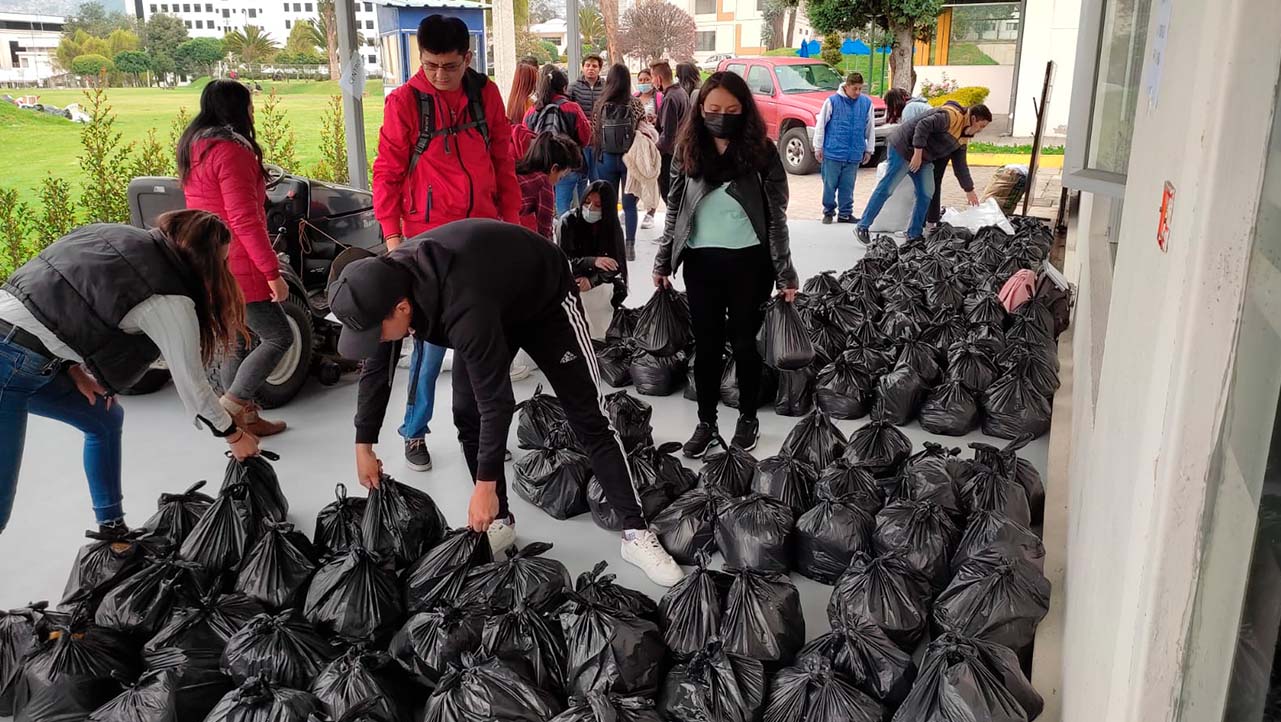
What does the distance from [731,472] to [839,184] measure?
6.53 metres

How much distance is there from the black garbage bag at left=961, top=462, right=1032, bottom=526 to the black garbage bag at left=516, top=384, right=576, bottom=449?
5.51 ft

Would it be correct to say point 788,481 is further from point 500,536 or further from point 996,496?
point 500,536

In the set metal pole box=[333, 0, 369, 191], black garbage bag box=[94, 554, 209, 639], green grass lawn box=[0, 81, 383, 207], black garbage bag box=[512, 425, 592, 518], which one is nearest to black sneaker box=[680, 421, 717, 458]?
black garbage bag box=[512, 425, 592, 518]

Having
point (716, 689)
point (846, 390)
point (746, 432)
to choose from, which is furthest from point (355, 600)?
point (846, 390)

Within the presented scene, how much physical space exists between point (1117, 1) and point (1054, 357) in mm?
1684

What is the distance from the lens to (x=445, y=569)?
2.80 metres

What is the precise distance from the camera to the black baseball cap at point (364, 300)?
7.39 ft

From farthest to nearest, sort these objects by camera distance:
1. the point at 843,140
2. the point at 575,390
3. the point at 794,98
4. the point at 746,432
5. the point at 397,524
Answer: the point at 794,98 < the point at 843,140 < the point at 746,432 < the point at 397,524 < the point at 575,390

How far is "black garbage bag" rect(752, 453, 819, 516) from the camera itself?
3385mm

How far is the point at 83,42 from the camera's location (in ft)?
21.1

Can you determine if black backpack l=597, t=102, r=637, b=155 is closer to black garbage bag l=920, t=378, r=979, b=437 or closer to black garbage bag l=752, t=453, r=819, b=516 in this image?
black garbage bag l=920, t=378, r=979, b=437

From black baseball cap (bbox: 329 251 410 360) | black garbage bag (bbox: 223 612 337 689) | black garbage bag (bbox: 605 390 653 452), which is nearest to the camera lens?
black baseball cap (bbox: 329 251 410 360)

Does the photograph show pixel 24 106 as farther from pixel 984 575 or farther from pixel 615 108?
pixel 984 575

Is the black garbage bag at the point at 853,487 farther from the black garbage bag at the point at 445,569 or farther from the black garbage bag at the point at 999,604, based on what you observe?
the black garbage bag at the point at 445,569
